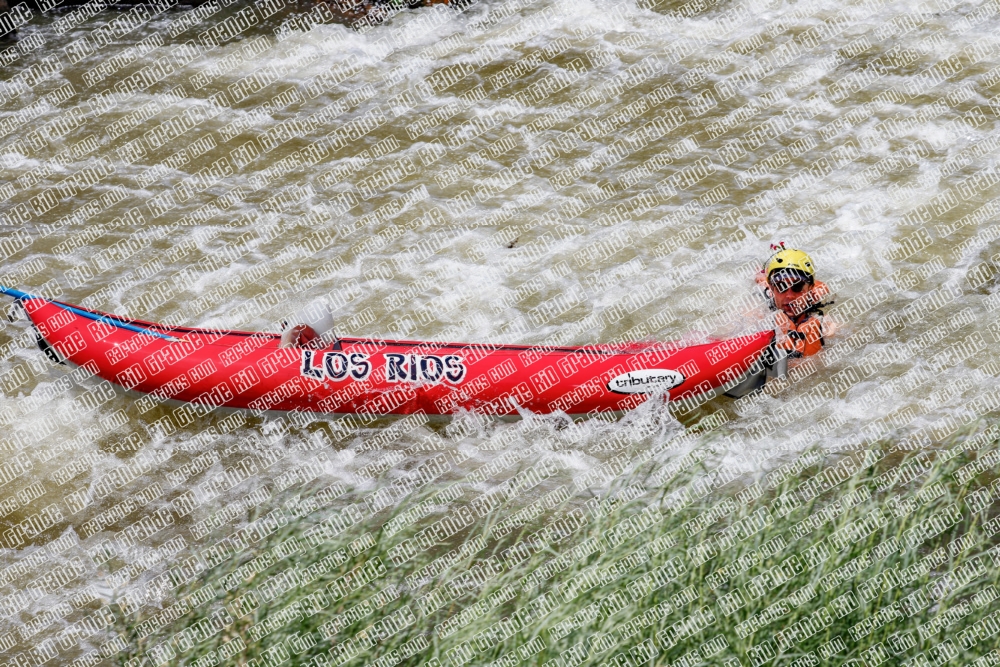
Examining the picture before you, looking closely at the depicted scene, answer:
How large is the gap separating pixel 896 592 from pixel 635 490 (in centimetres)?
133

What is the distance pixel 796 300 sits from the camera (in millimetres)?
6691

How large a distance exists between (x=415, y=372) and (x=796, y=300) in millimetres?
2457

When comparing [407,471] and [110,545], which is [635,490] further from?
[110,545]

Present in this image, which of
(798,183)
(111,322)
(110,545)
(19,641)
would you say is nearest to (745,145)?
(798,183)

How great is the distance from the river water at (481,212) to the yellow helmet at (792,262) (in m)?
0.70

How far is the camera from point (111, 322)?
6.79m

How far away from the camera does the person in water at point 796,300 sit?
6602mm

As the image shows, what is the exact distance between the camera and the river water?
6.43 meters

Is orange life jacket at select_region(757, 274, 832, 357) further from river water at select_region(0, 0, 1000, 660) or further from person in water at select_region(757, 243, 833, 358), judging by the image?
river water at select_region(0, 0, 1000, 660)

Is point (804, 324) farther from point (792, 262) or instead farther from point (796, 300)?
point (792, 262)

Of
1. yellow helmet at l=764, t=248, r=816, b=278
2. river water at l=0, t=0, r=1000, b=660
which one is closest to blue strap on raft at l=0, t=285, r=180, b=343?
river water at l=0, t=0, r=1000, b=660

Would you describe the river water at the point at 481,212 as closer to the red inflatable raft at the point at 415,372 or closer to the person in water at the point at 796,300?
the red inflatable raft at the point at 415,372

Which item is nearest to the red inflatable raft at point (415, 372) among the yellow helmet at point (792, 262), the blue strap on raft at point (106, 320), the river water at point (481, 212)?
the blue strap on raft at point (106, 320)

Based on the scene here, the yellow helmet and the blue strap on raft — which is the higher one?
the blue strap on raft
